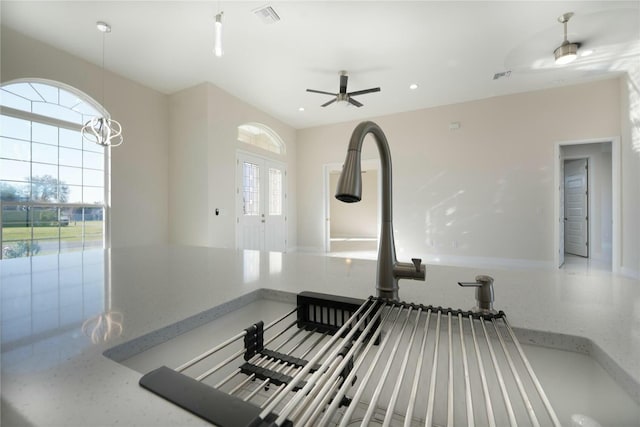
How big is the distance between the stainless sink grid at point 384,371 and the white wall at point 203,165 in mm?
4169

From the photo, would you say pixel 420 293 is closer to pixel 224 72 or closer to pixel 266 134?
pixel 224 72

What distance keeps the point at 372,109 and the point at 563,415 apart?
19.1ft

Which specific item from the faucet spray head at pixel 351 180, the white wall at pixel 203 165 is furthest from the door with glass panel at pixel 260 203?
the faucet spray head at pixel 351 180

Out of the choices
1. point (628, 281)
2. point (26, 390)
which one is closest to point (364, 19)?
point (628, 281)

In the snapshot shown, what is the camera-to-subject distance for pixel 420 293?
29.4 inches

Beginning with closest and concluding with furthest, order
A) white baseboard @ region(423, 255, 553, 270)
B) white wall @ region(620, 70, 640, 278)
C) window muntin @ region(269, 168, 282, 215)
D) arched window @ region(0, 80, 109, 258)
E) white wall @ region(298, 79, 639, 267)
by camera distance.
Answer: arched window @ region(0, 80, 109, 258)
white wall @ region(620, 70, 640, 278)
white wall @ region(298, 79, 639, 267)
white baseboard @ region(423, 255, 553, 270)
window muntin @ region(269, 168, 282, 215)

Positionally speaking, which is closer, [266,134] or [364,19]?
[364,19]

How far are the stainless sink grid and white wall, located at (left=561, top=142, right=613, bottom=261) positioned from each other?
A: 7012 mm

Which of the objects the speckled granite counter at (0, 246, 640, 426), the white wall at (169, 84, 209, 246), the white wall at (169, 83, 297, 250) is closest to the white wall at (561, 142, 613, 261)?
the speckled granite counter at (0, 246, 640, 426)

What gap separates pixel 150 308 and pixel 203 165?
13.8ft

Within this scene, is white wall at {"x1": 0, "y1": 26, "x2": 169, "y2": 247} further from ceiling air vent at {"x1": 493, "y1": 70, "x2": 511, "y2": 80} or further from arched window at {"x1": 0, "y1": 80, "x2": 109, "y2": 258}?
ceiling air vent at {"x1": 493, "y1": 70, "x2": 511, "y2": 80}

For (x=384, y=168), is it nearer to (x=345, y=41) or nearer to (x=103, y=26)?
(x=345, y=41)

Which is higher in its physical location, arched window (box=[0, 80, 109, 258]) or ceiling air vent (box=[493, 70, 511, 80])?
ceiling air vent (box=[493, 70, 511, 80])

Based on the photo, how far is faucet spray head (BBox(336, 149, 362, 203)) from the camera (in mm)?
544
